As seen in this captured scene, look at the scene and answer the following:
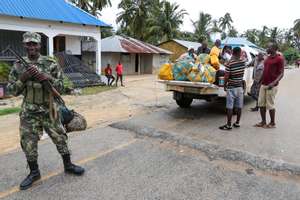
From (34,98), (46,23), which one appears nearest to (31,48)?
(34,98)

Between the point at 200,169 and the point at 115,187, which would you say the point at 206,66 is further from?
the point at 115,187

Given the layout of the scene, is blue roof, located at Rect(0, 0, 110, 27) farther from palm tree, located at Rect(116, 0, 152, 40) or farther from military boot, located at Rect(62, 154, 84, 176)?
palm tree, located at Rect(116, 0, 152, 40)

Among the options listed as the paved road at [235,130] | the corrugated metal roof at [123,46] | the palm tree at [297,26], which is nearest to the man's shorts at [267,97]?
the paved road at [235,130]

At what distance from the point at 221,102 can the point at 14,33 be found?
14.1 meters

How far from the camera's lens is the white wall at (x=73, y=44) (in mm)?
20641

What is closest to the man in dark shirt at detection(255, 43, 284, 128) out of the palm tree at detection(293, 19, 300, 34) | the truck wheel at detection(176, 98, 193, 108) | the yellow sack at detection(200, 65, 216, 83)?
the yellow sack at detection(200, 65, 216, 83)

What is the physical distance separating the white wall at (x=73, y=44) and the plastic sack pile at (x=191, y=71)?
48.2 ft

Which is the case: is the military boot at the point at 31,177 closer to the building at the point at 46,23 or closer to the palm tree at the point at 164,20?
the building at the point at 46,23

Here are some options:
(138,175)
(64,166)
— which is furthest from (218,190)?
(64,166)

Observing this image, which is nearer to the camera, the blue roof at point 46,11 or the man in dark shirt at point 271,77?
the man in dark shirt at point 271,77

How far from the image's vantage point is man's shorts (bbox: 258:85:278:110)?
640cm

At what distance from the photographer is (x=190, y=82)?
707cm

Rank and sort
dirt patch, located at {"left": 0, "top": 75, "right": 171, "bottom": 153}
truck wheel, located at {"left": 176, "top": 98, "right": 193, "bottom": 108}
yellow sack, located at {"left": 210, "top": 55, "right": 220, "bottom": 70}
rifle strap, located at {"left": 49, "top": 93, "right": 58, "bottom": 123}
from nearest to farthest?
rifle strap, located at {"left": 49, "top": 93, "right": 58, "bottom": 123}, dirt patch, located at {"left": 0, "top": 75, "right": 171, "bottom": 153}, yellow sack, located at {"left": 210, "top": 55, "right": 220, "bottom": 70}, truck wheel, located at {"left": 176, "top": 98, "right": 193, "bottom": 108}

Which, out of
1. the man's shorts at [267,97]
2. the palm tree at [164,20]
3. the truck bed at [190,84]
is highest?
the palm tree at [164,20]
